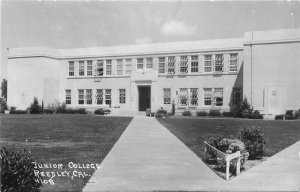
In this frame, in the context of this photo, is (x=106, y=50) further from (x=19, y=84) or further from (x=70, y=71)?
(x=19, y=84)

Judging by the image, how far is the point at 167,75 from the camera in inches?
1503

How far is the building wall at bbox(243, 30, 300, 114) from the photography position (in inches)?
1228

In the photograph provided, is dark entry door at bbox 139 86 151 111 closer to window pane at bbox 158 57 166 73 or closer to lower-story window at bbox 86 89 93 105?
window pane at bbox 158 57 166 73

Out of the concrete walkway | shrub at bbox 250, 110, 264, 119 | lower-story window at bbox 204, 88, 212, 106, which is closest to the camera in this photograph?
the concrete walkway

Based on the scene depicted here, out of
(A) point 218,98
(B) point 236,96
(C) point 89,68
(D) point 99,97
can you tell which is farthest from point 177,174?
(C) point 89,68

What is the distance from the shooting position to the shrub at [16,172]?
5.48 m

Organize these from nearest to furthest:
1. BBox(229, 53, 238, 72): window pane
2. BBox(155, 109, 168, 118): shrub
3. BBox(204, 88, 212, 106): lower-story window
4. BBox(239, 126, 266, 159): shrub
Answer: BBox(239, 126, 266, 159): shrub < BBox(155, 109, 168, 118): shrub < BBox(229, 53, 238, 72): window pane < BBox(204, 88, 212, 106): lower-story window

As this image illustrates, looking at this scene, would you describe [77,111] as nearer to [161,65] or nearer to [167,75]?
[161,65]

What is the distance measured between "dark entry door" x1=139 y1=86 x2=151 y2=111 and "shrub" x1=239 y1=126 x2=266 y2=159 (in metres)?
28.2

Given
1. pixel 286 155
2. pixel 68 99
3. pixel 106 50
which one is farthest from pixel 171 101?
pixel 286 155

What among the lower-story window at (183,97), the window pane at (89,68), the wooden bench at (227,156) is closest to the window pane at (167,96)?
the lower-story window at (183,97)

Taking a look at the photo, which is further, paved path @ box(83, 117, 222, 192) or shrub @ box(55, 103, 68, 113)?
shrub @ box(55, 103, 68, 113)

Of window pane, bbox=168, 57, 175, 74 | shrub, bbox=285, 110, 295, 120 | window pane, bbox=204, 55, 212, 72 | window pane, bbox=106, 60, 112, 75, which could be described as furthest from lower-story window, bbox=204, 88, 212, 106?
window pane, bbox=106, 60, 112, 75

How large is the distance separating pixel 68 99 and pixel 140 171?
1405 inches
